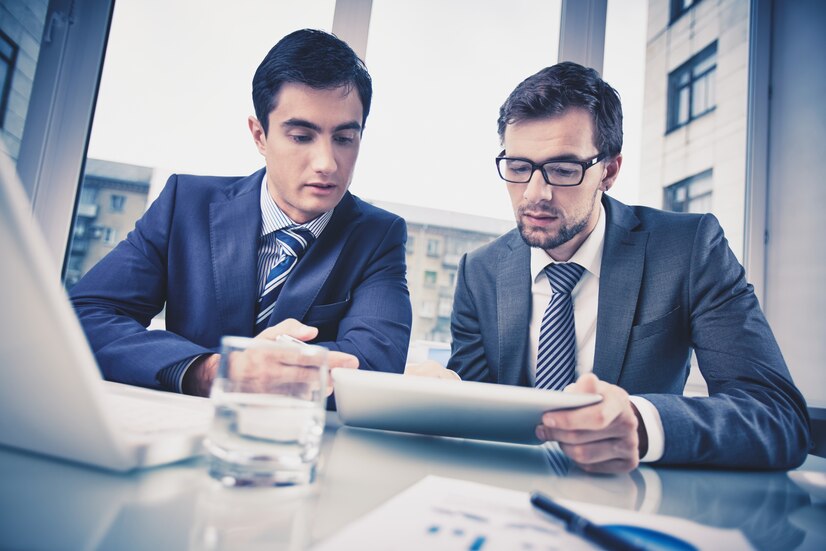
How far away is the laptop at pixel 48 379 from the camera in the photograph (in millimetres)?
311

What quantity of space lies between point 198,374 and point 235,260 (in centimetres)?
54

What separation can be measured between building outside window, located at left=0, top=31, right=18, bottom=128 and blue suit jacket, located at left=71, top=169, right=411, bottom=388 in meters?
1.38

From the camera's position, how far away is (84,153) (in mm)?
2326

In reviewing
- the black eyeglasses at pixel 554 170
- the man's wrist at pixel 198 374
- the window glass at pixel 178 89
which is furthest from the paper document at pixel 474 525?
the window glass at pixel 178 89

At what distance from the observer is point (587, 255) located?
1.56 metres

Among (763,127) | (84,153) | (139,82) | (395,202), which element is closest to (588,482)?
(395,202)

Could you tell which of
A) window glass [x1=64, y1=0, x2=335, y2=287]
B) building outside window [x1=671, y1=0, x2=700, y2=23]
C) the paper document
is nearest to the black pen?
the paper document

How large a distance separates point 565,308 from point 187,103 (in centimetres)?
237

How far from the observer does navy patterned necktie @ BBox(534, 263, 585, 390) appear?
1.42 m

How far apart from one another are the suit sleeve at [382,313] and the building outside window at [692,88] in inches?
113

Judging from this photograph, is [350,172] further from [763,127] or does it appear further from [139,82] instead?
[763,127]

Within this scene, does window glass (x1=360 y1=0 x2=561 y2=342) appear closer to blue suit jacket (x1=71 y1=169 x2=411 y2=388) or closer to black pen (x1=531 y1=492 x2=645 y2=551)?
blue suit jacket (x1=71 y1=169 x2=411 y2=388)

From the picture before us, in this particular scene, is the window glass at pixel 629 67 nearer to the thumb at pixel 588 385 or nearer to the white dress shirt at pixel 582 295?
the white dress shirt at pixel 582 295

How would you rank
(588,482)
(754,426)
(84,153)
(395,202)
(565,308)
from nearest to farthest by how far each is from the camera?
(588,482) → (754,426) → (565,308) → (84,153) → (395,202)
